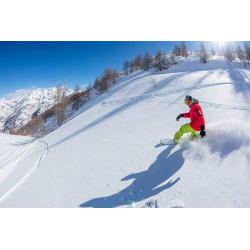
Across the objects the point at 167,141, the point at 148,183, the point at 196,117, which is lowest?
the point at 148,183

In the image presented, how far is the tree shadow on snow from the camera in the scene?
341 centimetres

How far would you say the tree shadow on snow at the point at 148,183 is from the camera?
341 centimetres

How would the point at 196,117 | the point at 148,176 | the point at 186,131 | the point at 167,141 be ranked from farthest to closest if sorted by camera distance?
the point at 167,141
the point at 186,131
the point at 196,117
the point at 148,176

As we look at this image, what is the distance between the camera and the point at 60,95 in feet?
123

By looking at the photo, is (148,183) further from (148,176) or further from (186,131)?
(186,131)

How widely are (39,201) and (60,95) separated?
127ft

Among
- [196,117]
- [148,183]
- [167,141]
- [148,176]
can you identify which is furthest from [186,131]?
[148,183]

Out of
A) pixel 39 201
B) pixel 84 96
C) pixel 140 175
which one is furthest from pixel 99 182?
pixel 84 96

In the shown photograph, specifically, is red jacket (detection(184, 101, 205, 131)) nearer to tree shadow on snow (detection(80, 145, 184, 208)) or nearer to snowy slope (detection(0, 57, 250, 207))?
snowy slope (detection(0, 57, 250, 207))

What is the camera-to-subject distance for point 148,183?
381 cm

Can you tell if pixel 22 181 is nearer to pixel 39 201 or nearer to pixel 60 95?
pixel 39 201

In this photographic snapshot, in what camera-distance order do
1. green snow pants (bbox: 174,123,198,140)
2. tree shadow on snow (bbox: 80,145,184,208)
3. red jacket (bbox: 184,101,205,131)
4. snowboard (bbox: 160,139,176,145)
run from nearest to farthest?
1. tree shadow on snow (bbox: 80,145,184,208)
2. red jacket (bbox: 184,101,205,131)
3. green snow pants (bbox: 174,123,198,140)
4. snowboard (bbox: 160,139,176,145)

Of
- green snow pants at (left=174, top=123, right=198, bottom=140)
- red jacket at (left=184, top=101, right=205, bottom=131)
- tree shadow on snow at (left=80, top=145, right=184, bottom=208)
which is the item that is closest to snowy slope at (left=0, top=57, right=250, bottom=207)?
tree shadow on snow at (left=80, top=145, right=184, bottom=208)

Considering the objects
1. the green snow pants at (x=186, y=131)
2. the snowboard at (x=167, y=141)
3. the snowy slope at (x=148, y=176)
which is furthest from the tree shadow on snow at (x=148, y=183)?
the snowboard at (x=167, y=141)
